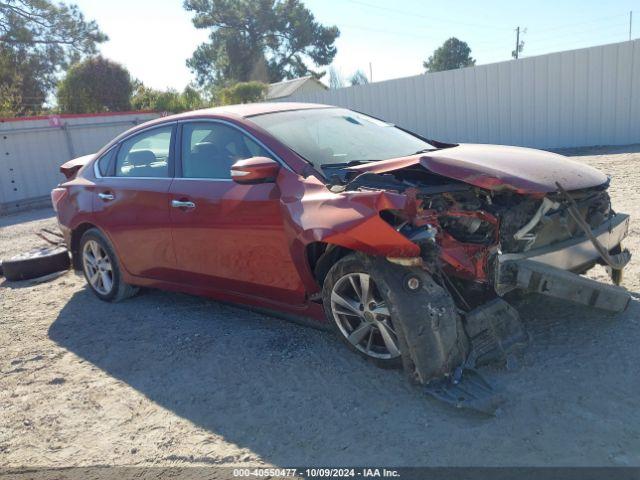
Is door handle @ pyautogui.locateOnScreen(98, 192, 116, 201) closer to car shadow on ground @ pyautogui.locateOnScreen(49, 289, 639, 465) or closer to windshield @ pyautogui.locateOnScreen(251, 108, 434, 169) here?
car shadow on ground @ pyautogui.locateOnScreen(49, 289, 639, 465)

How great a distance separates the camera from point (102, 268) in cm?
569

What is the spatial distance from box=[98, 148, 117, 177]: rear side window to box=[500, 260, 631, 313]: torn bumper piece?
3.91 metres

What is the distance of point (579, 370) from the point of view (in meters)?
3.47

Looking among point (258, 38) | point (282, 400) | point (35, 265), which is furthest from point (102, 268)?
point (258, 38)

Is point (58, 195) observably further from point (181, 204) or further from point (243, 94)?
point (243, 94)

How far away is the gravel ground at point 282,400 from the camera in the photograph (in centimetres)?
291

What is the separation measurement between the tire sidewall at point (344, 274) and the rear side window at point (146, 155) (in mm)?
1893

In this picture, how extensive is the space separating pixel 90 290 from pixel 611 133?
12.5 metres

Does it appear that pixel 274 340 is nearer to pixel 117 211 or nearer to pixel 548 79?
pixel 117 211

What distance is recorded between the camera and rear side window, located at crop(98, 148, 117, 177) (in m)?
5.57

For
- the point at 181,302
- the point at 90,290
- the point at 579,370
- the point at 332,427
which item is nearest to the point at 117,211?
the point at 181,302

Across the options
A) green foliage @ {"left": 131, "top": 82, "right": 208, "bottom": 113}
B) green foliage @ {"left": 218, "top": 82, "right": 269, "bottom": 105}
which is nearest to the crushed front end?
green foliage @ {"left": 131, "top": 82, "right": 208, "bottom": 113}

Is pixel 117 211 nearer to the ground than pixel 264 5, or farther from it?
nearer to the ground

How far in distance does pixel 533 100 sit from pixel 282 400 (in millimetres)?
13529
